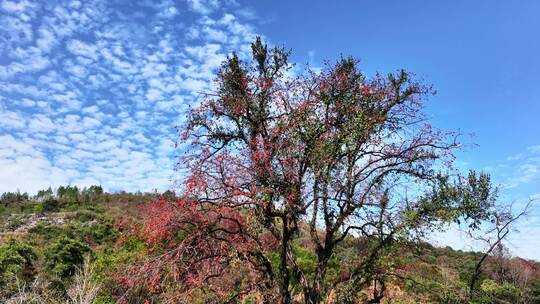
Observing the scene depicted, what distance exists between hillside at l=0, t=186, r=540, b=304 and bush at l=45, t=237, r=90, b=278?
6cm

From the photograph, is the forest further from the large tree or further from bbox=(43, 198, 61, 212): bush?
bbox=(43, 198, 61, 212): bush

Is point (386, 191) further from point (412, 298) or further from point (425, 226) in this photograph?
point (412, 298)

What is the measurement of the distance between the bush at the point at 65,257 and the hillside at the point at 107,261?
6cm

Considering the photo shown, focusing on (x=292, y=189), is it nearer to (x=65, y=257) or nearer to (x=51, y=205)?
(x=65, y=257)

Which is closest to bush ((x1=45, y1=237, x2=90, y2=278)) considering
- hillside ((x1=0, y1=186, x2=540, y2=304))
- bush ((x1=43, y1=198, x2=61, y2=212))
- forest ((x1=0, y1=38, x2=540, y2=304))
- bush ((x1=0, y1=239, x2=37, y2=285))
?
hillside ((x1=0, y1=186, x2=540, y2=304))

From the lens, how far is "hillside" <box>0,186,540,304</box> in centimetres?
1277

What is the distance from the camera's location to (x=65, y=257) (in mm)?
28547

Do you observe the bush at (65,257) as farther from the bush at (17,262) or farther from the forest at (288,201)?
the forest at (288,201)

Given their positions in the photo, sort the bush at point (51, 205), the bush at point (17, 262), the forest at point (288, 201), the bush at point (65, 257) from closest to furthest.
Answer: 1. the forest at point (288, 201)
2. the bush at point (17, 262)
3. the bush at point (65, 257)
4. the bush at point (51, 205)

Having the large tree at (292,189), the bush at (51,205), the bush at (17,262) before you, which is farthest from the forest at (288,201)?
the bush at (51,205)

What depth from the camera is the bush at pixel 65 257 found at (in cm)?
2744

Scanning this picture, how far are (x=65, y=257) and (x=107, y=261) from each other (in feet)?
23.8

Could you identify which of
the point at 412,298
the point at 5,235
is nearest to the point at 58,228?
the point at 5,235

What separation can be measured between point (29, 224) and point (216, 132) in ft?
142
